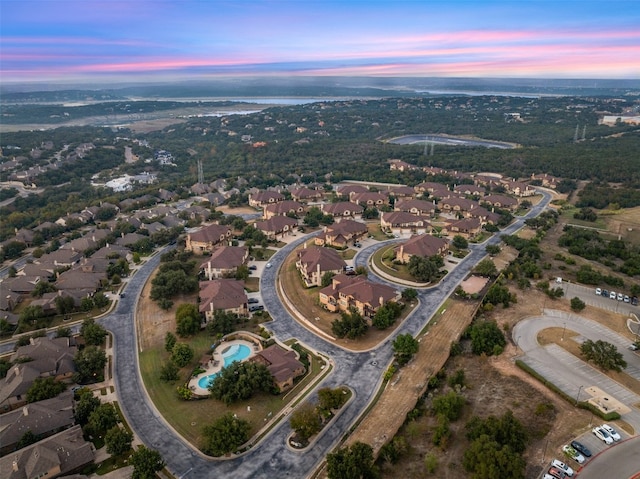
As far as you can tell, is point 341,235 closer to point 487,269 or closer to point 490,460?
point 487,269

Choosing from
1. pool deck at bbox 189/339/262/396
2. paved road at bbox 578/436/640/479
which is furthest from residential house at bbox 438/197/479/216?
paved road at bbox 578/436/640/479

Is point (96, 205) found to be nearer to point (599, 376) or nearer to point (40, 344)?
point (40, 344)

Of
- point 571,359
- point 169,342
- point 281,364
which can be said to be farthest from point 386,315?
point 169,342

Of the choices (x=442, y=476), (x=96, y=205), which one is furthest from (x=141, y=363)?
(x=96, y=205)

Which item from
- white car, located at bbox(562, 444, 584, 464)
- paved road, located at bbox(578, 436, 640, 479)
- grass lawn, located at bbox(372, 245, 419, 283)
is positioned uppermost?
white car, located at bbox(562, 444, 584, 464)

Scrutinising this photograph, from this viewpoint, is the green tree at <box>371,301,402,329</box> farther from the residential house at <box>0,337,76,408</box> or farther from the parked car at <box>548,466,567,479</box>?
the residential house at <box>0,337,76,408</box>

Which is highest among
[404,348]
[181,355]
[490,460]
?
[490,460]
